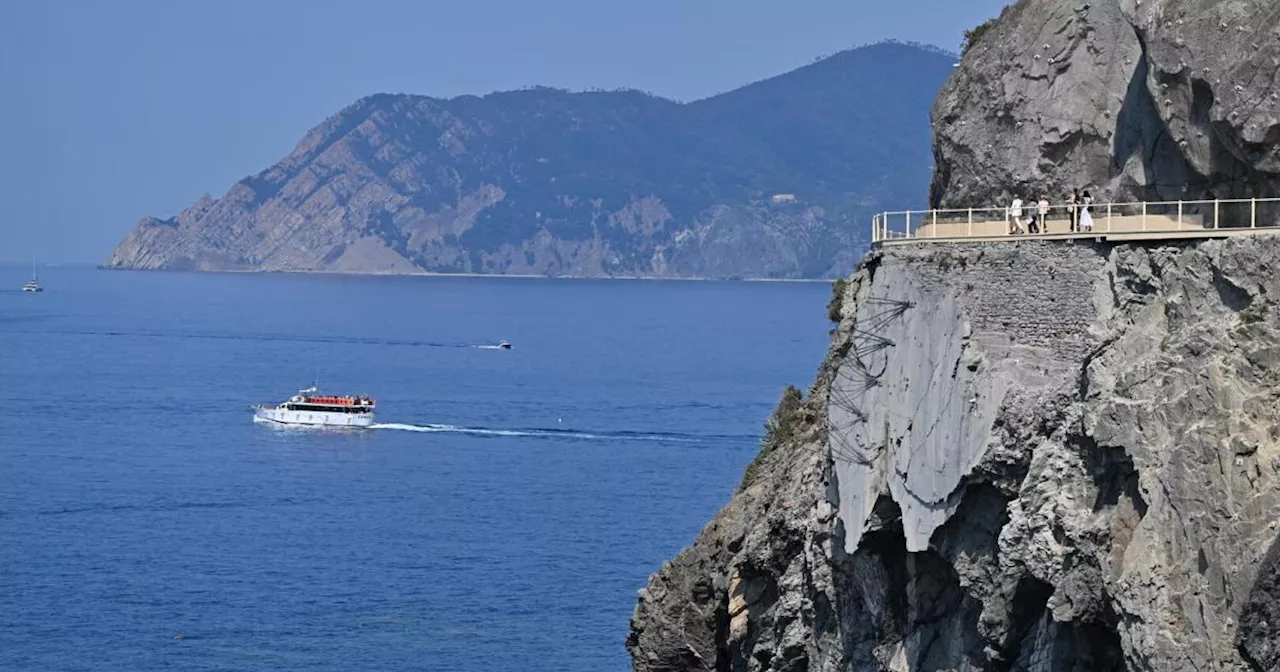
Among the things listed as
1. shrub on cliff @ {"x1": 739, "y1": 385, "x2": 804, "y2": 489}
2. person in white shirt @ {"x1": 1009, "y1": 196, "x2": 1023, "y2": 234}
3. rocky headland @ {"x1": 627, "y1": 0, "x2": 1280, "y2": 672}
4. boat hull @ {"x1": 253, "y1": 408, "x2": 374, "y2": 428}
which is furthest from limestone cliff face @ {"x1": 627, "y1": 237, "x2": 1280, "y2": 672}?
boat hull @ {"x1": 253, "y1": 408, "x2": 374, "y2": 428}

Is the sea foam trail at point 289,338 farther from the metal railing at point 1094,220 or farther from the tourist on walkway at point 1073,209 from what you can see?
the tourist on walkway at point 1073,209

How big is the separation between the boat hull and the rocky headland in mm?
76978

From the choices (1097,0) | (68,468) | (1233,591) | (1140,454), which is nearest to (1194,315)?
(1140,454)

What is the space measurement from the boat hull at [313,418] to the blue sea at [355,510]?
4.60 feet

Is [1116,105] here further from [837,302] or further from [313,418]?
[313,418]

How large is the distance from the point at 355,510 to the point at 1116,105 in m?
56.4

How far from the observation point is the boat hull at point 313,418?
11681 centimetres

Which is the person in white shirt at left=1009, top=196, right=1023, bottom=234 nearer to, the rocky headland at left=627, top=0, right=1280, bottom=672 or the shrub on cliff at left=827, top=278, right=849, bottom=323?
the rocky headland at left=627, top=0, right=1280, bottom=672

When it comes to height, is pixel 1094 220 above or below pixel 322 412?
above

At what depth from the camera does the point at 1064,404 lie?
30.4m

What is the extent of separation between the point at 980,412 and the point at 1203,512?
17.4ft

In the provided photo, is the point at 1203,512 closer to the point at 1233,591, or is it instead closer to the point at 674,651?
the point at 1233,591

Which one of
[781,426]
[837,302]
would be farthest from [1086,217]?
[781,426]

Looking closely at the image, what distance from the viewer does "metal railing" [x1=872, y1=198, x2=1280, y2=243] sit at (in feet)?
99.1
